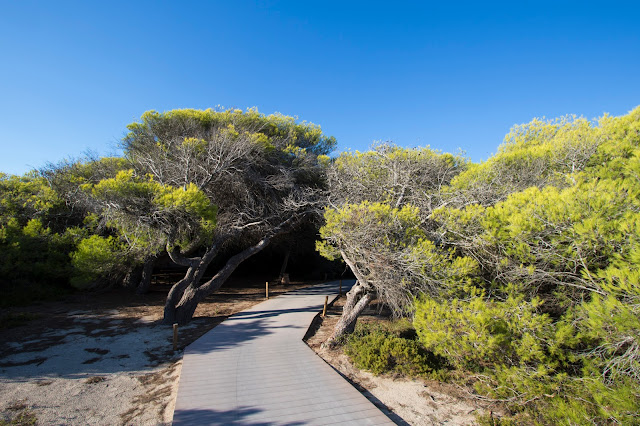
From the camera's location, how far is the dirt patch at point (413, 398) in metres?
5.20

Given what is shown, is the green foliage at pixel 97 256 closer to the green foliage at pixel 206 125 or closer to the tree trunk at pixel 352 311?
the green foliage at pixel 206 125

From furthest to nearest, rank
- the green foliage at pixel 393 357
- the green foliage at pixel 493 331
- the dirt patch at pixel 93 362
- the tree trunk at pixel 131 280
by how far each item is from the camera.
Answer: the tree trunk at pixel 131 280 < the green foliage at pixel 393 357 < the green foliage at pixel 493 331 < the dirt patch at pixel 93 362

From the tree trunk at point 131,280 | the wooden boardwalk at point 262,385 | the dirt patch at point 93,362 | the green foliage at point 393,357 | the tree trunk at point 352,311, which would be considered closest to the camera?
the wooden boardwalk at point 262,385

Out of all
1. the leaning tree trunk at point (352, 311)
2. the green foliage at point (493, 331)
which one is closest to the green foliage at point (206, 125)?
the leaning tree trunk at point (352, 311)

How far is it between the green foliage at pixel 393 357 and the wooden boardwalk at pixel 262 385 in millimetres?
1130

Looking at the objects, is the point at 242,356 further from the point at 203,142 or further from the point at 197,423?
the point at 203,142

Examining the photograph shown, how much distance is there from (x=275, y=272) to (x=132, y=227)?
16.6 m

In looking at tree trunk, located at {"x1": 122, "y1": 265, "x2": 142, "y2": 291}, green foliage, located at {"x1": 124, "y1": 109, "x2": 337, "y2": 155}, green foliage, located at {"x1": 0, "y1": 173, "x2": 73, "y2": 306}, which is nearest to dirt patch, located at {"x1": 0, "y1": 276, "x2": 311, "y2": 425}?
green foliage, located at {"x1": 0, "y1": 173, "x2": 73, "y2": 306}

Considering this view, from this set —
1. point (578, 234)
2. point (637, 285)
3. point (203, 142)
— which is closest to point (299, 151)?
point (203, 142)

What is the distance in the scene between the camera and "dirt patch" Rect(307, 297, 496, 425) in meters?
5.20

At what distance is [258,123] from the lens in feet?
42.8

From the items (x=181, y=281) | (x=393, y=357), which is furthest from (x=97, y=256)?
(x=393, y=357)

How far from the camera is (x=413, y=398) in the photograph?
19.1 feet

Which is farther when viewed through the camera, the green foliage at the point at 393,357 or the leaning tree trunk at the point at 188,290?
the leaning tree trunk at the point at 188,290
